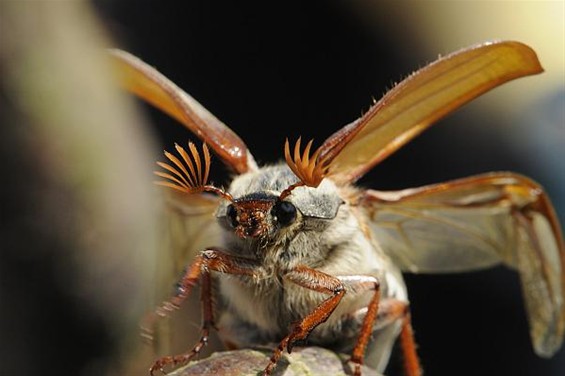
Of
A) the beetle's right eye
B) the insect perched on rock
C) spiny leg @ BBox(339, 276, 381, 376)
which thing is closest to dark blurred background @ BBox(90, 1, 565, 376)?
the insect perched on rock

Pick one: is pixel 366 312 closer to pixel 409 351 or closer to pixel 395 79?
pixel 409 351

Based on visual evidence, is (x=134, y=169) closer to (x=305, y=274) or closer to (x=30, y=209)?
(x=30, y=209)

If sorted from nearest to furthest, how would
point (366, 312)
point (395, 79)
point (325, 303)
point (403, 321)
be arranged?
1. point (325, 303)
2. point (366, 312)
3. point (403, 321)
4. point (395, 79)

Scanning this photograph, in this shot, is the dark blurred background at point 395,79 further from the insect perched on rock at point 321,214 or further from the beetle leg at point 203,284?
the beetle leg at point 203,284

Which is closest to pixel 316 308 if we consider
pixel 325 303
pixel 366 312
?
pixel 325 303

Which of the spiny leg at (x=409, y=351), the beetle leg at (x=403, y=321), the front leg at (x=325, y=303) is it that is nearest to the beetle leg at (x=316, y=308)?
the front leg at (x=325, y=303)
